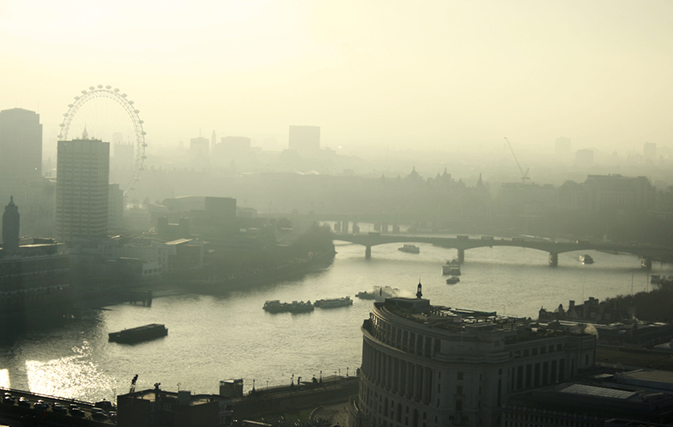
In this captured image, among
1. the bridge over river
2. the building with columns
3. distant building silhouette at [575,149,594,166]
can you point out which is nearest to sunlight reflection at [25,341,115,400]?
the building with columns

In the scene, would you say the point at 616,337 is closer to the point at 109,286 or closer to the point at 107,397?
the point at 107,397

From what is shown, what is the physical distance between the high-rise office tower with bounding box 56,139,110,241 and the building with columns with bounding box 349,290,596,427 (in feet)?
48.5

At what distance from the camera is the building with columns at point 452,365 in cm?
776

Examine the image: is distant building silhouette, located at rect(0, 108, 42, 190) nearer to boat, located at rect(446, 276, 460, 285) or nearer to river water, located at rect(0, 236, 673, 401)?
river water, located at rect(0, 236, 673, 401)

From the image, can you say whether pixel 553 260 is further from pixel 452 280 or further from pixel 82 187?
pixel 82 187

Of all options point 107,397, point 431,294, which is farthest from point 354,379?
point 431,294

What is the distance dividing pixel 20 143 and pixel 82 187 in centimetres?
1396

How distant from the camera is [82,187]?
23.0 m

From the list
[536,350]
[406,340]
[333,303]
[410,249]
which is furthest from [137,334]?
[410,249]

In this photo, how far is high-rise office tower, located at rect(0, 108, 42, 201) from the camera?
34.5m

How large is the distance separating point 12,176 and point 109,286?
1548 cm

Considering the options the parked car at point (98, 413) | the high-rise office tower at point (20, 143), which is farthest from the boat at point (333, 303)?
the high-rise office tower at point (20, 143)

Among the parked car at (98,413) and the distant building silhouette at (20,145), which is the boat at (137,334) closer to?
the parked car at (98,413)

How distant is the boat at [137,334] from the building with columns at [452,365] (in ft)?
17.2
